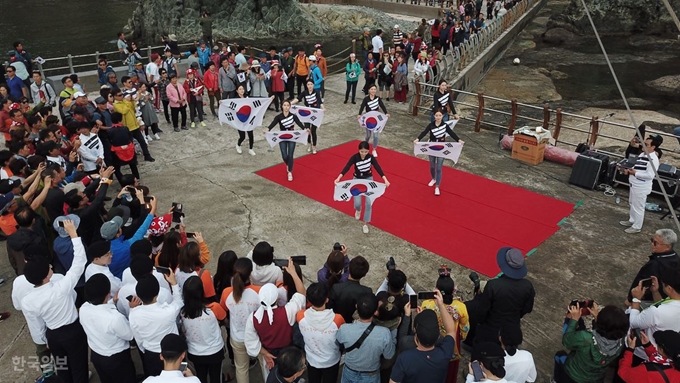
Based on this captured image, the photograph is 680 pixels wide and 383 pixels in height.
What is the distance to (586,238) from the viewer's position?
9453 millimetres

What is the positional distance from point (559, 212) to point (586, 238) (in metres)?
1.08

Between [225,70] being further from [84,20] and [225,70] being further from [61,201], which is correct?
[84,20]

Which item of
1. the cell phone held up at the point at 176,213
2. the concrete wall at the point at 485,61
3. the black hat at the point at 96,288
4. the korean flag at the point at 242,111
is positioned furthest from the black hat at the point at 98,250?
the concrete wall at the point at 485,61

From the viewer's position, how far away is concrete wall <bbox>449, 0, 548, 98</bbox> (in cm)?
2083

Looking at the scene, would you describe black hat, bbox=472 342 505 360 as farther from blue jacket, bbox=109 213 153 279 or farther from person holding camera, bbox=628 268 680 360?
blue jacket, bbox=109 213 153 279

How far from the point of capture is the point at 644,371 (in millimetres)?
4461

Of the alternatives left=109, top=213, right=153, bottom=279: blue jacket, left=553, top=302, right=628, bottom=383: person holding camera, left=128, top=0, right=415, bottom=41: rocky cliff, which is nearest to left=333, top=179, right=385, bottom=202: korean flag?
left=109, top=213, right=153, bottom=279: blue jacket

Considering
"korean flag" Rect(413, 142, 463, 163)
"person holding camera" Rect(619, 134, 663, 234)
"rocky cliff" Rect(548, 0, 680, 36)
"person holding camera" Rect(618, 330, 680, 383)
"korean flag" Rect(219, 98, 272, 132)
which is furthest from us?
"rocky cliff" Rect(548, 0, 680, 36)

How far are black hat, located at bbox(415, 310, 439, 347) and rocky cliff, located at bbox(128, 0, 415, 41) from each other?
4052 centimetres

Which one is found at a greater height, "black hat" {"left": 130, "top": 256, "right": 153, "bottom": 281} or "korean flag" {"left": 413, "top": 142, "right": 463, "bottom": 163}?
"black hat" {"left": 130, "top": 256, "right": 153, "bottom": 281}

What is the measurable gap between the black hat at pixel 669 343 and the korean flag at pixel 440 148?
6.41m

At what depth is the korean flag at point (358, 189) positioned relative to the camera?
9.07m

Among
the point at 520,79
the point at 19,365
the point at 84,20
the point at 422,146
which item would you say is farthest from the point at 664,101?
the point at 84,20

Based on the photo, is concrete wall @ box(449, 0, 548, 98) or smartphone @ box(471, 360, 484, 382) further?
concrete wall @ box(449, 0, 548, 98)
